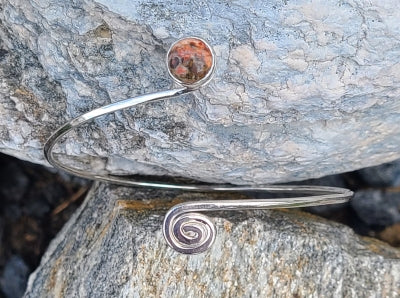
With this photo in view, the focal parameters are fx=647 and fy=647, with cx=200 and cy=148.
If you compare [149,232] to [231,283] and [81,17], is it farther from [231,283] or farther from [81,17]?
[81,17]

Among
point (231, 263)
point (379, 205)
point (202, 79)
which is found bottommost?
point (231, 263)

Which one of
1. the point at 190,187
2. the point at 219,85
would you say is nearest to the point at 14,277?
the point at 190,187

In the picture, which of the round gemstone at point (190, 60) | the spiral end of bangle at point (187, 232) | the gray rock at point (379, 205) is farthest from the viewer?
the gray rock at point (379, 205)

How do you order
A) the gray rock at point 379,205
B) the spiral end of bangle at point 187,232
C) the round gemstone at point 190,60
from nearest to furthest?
the round gemstone at point 190,60
the spiral end of bangle at point 187,232
the gray rock at point 379,205

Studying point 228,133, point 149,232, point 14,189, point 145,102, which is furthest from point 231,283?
point 14,189

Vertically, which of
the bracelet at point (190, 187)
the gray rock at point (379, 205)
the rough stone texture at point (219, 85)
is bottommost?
the bracelet at point (190, 187)

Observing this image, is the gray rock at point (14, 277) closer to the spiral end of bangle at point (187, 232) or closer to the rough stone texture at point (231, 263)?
the rough stone texture at point (231, 263)

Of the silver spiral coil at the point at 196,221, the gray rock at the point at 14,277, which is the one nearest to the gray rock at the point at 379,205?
the silver spiral coil at the point at 196,221

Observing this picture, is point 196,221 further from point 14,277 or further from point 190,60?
point 14,277
